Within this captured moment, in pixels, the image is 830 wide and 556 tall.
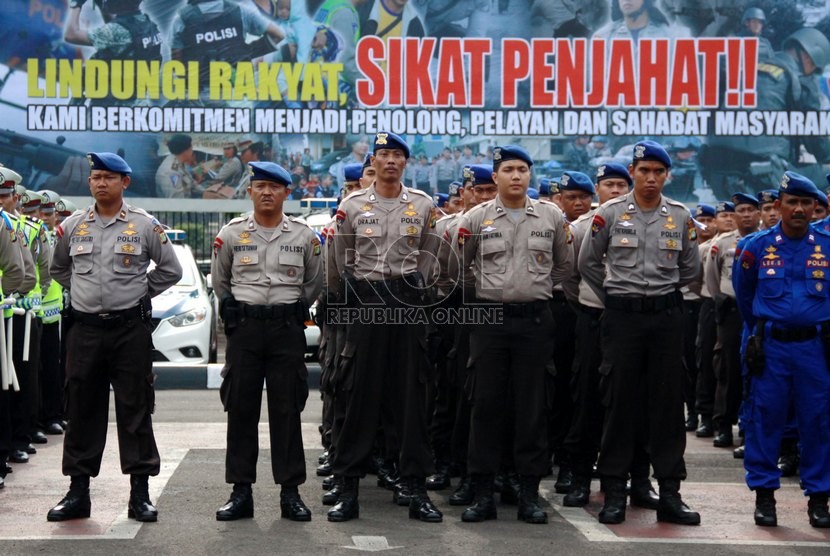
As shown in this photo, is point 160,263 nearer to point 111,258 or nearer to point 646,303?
point 111,258

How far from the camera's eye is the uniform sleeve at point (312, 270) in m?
8.12

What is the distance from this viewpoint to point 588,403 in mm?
8859

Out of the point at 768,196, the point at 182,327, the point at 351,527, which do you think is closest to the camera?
the point at 351,527

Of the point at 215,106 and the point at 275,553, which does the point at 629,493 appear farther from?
the point at 215,106

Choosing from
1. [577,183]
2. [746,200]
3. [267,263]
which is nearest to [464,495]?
[267,263]

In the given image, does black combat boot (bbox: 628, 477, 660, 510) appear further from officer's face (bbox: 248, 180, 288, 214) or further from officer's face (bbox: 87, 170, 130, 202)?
officer's face (bbox: 87, 170, 130, 202)

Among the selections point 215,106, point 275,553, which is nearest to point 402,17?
point 215,106

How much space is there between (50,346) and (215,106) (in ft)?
44.9

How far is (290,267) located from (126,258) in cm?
102

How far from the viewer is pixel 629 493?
8633 millimetres

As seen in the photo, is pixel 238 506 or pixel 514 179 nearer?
pixel 238 506

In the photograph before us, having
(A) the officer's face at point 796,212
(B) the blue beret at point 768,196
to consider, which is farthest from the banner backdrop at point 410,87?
(A) the officer's face at point 796,212

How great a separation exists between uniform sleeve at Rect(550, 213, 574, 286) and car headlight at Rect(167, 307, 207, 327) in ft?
26.9

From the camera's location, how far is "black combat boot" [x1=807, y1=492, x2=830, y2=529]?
7.86m
